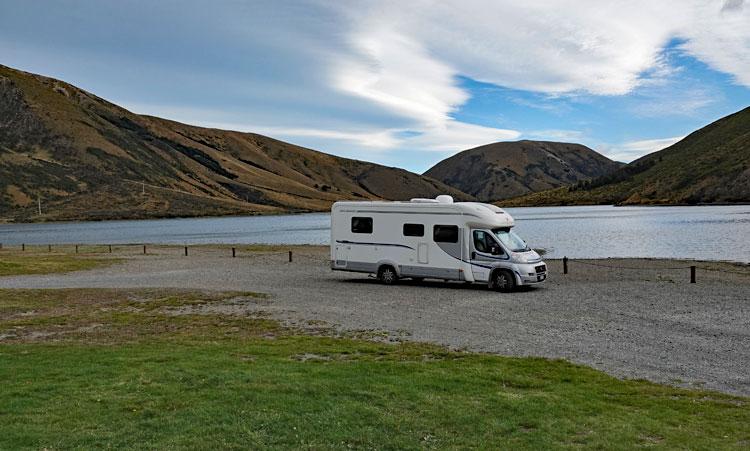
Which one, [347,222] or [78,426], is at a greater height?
[347,222]

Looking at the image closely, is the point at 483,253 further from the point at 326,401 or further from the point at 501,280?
the point at 326,401

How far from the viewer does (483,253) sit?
25.8 metres

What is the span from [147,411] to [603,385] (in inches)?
289

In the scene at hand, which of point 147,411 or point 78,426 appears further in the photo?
point 147,411

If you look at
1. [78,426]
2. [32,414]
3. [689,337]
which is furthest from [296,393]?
[689,337]

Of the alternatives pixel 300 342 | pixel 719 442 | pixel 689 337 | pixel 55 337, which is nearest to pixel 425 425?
pixel 719 442

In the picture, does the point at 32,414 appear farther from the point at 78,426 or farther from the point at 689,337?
the point at 689,337

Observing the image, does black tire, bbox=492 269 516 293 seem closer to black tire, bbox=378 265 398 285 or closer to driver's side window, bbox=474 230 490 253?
driver's side window, bbox=474 230 490 253

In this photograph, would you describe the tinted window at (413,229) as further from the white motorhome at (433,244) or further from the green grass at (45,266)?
the green grass at (45,266)

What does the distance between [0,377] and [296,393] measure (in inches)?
Result: 209

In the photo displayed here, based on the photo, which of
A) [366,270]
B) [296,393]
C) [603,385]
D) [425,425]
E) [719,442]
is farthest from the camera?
[366,270]

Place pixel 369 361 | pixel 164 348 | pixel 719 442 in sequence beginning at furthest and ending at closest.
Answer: pixel 164 348 → pixel 369 361 → pixel 719 442

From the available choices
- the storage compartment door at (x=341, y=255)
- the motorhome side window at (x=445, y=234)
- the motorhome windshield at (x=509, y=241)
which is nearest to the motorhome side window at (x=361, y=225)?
the storage compartment door at (x=341, y=255)

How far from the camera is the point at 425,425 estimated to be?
26.7 ft
